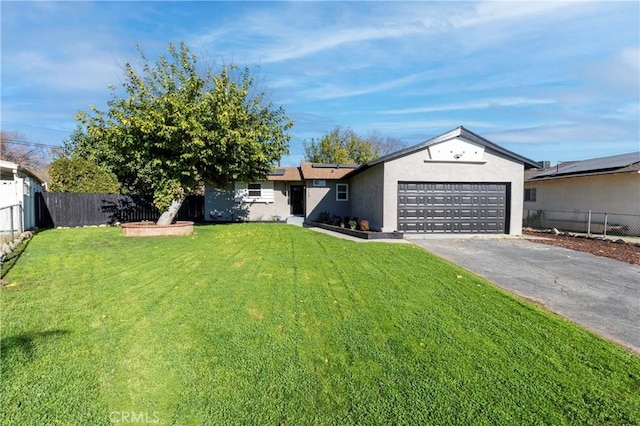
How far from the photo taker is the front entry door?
2141 cm

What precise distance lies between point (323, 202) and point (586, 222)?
13.7 meters

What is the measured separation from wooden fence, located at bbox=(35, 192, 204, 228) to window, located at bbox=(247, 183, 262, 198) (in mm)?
5417

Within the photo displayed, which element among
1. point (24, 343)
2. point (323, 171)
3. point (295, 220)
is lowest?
point (24, 343)

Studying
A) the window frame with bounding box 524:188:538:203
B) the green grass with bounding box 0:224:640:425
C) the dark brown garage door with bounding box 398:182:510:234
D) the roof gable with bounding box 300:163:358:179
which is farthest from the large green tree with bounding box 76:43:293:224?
the window frame with bounding box 524:188:538:203

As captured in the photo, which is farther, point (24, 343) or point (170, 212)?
point (170, 212)

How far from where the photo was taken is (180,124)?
11250 millimetres

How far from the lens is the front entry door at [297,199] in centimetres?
2141

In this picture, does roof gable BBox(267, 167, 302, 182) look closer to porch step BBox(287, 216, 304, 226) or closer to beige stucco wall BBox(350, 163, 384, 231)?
porch step BBox(287, 216, 304, 226)

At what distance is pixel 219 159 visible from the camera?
13.1 metres

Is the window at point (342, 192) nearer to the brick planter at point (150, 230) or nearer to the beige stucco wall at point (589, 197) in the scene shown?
the brick planter at point (150, 230)

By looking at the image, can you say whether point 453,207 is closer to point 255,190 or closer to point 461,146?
point 461,146

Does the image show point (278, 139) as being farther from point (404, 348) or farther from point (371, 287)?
point (404, 348)

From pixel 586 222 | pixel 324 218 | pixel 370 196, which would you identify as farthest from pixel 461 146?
pixel 586 222

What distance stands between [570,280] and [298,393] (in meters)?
6.68
